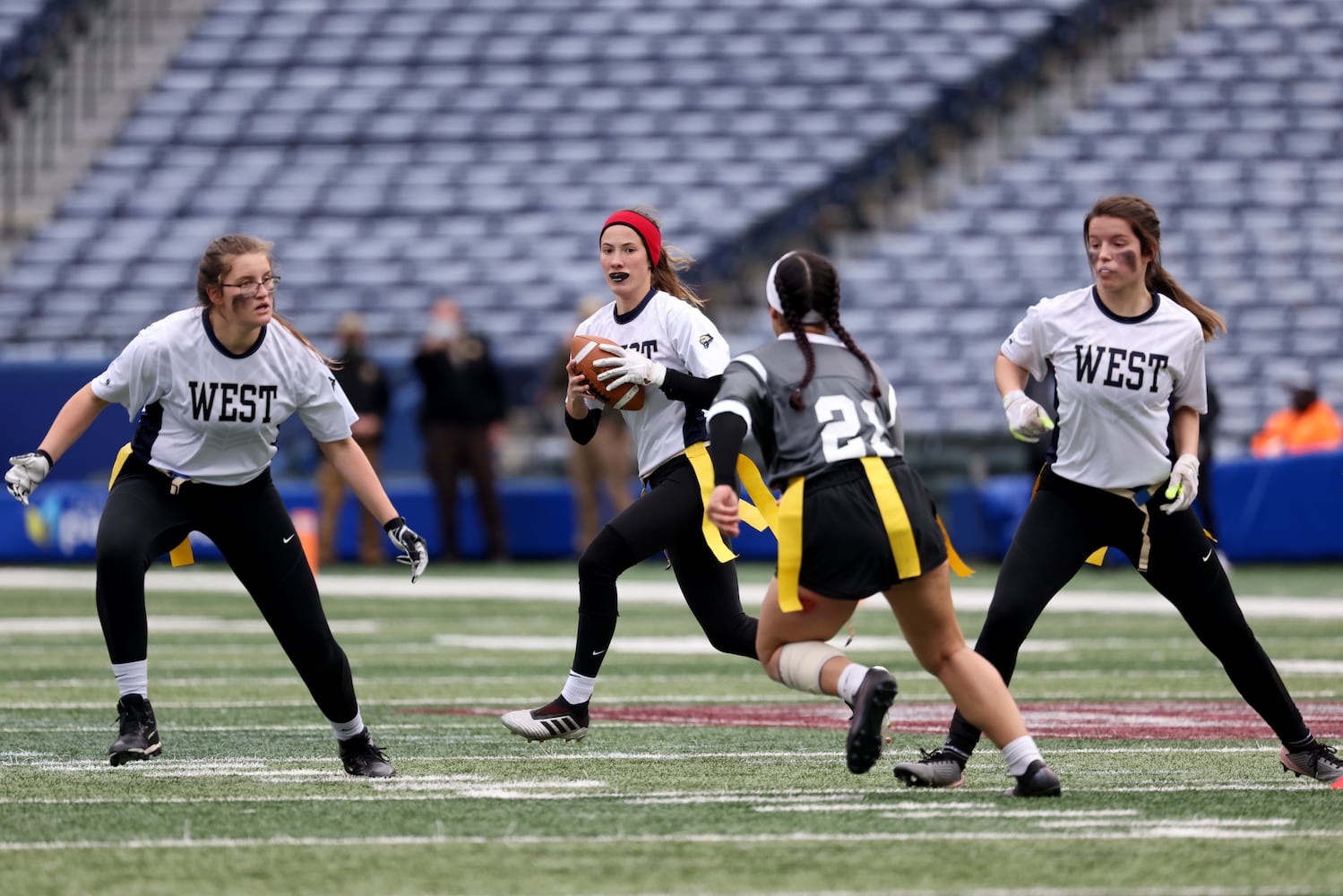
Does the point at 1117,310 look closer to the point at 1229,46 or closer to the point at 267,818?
A: the point at 267,818

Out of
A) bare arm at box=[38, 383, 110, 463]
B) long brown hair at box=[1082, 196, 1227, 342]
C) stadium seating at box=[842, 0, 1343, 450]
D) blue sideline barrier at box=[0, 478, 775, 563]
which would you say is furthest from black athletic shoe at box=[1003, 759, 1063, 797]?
stadium seating at box=[842, 0, 1343, 450]

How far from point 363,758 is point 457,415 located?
12764 mm

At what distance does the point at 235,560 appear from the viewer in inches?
255

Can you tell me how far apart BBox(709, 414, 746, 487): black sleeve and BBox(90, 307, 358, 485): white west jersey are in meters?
1.47

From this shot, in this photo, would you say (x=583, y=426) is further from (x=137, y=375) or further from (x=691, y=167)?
(x=691, y=167)

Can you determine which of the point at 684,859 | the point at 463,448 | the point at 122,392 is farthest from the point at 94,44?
the point at 684,859

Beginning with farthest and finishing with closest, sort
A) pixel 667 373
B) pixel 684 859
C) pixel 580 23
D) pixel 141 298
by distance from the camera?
pixel 580 23, pixel 141 298, pixel 667 373, pixel 684 859

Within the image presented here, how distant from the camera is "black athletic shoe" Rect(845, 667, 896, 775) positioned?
5309mm

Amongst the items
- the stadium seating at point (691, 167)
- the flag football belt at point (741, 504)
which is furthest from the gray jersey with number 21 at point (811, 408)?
the stadium seating at point (691, 167)

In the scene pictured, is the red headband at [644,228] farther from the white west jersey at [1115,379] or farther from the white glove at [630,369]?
the white west jersey at [1115,379]

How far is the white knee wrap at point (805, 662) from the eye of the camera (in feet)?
18.4

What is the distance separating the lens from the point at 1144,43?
87.8ft

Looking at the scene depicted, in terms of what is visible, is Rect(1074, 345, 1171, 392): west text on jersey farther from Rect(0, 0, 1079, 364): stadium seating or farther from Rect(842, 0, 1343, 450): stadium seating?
Rect(0, 0, 1079, 364): stadium seating

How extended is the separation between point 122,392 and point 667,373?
1.68 meters
